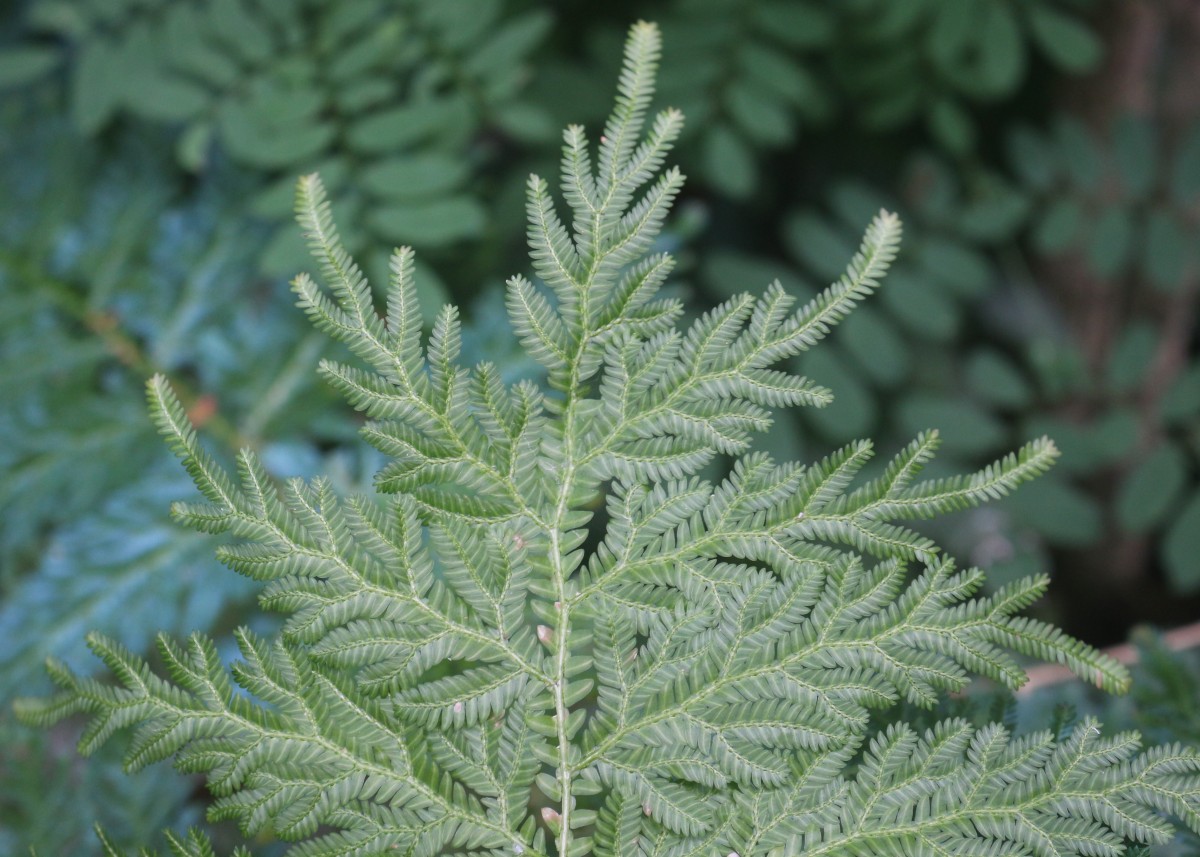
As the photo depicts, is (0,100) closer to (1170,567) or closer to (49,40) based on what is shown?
(49,40)

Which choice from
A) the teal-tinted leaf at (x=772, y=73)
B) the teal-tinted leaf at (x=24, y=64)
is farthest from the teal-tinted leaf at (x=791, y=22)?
the teal-tinted leaf at (x=24, y=64)

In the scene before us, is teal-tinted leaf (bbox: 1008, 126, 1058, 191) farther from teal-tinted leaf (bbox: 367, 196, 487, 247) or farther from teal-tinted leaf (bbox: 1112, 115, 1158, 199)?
teal-tinted leaf (bbox: 367, 196, 487, 247)

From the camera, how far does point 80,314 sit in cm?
152

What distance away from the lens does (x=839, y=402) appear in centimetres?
181

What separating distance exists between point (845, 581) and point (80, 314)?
4.35ft

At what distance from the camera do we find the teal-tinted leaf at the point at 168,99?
1.46 m

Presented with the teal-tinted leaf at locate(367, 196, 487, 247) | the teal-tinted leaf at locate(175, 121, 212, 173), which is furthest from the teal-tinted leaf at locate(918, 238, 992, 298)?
the teal-tinted leaf at locate(175, 121, 212, 173)

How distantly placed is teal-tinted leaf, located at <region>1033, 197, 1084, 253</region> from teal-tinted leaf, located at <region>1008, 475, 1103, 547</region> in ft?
1.53

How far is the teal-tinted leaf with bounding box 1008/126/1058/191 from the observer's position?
77.4 inches

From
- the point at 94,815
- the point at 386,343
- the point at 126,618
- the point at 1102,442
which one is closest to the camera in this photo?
the point at 386,343

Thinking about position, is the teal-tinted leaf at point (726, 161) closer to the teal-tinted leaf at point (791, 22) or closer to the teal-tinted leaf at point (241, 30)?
the teal-tinted leaf at point (791, 22)

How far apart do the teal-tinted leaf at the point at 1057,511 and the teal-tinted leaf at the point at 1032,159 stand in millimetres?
601

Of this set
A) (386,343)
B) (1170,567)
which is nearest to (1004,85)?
(1170,567)

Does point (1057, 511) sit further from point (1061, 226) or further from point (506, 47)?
point (506, 47)
